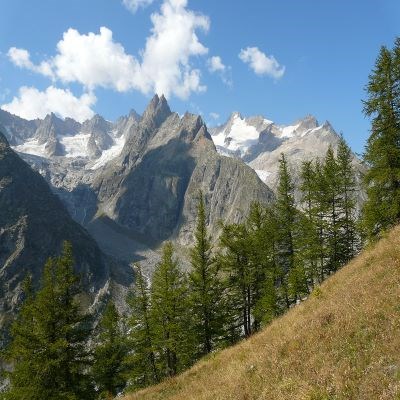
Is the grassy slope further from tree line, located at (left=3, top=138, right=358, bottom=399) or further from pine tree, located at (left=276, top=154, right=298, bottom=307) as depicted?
pine tree, located at (left=276, top=154, right=298, bottom=307)

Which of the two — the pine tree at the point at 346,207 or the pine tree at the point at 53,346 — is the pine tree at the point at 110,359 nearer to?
the pine tree at the point at 53,346

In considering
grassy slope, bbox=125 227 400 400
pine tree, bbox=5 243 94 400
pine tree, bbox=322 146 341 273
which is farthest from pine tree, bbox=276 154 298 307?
grassy slope, bbox=125 227 400 400

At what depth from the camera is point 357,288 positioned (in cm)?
1334

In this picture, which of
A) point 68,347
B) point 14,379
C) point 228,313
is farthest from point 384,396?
point 228,313

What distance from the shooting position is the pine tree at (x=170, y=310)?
106ft

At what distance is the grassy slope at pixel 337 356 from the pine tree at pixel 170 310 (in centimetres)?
1806

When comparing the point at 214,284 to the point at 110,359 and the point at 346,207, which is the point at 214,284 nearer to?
the point at 110,359

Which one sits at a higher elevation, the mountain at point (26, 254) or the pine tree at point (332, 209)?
the mountain at point (26, 254)

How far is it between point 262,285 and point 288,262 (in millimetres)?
3246

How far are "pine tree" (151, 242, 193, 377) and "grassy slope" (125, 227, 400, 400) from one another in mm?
18064

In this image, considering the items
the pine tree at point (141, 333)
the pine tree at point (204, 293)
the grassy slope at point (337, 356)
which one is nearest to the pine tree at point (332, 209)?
the pine tree at point (204, 293)

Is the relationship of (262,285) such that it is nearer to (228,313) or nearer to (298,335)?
(228,313)

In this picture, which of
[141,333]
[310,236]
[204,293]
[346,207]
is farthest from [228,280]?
[346,207]

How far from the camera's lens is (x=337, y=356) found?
9.59 m
